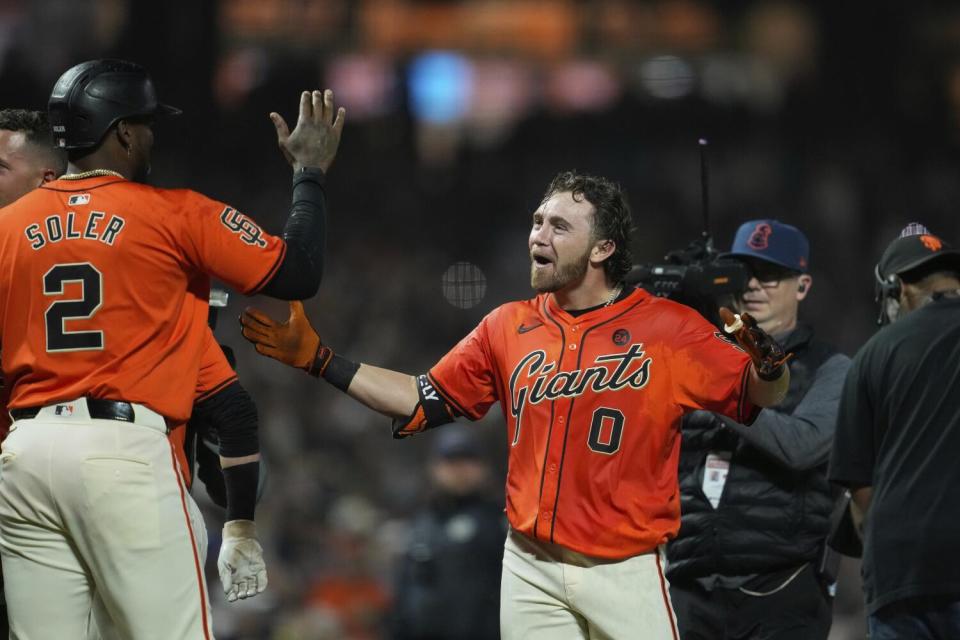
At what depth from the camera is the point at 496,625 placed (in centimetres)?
688

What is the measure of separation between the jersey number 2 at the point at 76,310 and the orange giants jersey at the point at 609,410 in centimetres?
135

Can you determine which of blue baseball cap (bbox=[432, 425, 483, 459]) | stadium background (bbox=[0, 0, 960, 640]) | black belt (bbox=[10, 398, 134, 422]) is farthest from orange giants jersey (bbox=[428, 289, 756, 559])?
stadium background (bbox=[0, 0, 960, 640])

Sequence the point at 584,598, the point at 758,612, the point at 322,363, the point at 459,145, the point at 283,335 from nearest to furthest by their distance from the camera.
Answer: the point at 584,598 → the point at 283,335 → the point at 322,363 → the point at 758,612 → the point at 459,145

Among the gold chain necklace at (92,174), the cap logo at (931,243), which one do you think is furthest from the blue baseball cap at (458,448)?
the gold chain necklace at (92,174)

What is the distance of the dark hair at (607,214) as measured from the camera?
4.21m

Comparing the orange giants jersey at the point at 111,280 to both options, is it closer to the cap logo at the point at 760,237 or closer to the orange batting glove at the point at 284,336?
the orange batting glove at the point at 284,336

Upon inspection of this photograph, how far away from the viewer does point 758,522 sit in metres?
4.63

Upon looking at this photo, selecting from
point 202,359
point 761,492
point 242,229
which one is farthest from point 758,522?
point 242,229

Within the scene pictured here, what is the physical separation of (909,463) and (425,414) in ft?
4.92

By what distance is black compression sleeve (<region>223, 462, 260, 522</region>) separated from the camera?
3.90m

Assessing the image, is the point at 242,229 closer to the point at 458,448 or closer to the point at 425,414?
the point at 425,414

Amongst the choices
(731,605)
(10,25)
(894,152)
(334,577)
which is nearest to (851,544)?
(731,605)

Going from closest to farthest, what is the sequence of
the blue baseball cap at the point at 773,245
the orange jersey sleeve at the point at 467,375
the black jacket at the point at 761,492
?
1. the orange jersey sleeve at the point at 467,375
2. the black jacket at the point at 761,492
3. the blue baseball cap at the point at 773,245

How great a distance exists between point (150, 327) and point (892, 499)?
6.82 ft
